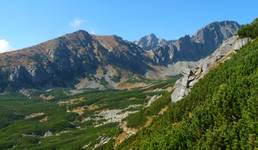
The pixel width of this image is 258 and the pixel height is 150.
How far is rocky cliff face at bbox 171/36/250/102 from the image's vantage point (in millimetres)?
97250

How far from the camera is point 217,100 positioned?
192 ft

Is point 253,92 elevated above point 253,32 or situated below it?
below

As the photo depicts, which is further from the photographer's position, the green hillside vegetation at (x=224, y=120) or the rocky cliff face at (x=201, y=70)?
the rocky cliff face at (x=201, y=70)

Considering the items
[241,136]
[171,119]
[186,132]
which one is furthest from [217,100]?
[171,119]

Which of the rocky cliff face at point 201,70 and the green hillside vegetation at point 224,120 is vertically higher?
the rocky cliff face at point 201,70

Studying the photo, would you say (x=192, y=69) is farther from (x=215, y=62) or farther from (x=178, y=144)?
(x=178, y=144)

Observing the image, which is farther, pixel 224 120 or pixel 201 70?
pixel 201 70

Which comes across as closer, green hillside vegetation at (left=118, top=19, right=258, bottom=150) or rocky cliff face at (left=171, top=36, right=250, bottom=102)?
green hillside vegetation at (left=118, top=19, right=258, bottom=150)

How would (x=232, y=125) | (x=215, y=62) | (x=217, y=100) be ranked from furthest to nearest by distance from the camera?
(x=215, y=62) < (x=217, y=100) < (x=232, y=125)

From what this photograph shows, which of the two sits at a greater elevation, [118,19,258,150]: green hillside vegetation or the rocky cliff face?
the rocky cliff face

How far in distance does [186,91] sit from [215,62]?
38.4 ft

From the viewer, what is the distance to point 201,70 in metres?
103

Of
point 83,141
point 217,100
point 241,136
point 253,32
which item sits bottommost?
point 83,141

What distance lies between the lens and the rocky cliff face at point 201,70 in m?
97.2
